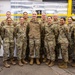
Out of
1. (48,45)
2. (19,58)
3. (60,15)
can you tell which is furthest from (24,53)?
(60,15)

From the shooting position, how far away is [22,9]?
8586 millimetres

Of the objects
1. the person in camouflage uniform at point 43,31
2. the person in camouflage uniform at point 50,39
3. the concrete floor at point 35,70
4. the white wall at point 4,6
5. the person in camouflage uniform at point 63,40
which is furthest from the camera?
the white wall at point 4,6

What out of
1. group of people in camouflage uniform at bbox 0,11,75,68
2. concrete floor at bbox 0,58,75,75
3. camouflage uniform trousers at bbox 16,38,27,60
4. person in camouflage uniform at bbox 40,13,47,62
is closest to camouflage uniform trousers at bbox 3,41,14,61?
group of people in camouflage uniform at bbox 0,11,75,68

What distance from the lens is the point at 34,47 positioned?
7508mm

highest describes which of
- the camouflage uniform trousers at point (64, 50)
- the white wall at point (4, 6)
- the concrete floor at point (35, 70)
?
the white wall at point (4, 6)

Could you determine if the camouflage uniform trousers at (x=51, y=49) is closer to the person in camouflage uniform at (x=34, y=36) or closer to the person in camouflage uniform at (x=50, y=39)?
the person in camouflage uniform at (x=50, y=39)

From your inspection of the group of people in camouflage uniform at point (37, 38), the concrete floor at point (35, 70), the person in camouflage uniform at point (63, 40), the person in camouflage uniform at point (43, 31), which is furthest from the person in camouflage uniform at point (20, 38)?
the person in camouflage uniform at point (63, 40)

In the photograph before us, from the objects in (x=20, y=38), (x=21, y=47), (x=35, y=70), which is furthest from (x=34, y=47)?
(x=35, y=70)

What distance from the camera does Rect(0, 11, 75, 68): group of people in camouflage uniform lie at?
7.23 metres

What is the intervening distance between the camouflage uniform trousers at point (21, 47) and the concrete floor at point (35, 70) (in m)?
0.35

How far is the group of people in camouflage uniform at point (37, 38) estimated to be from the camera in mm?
7234

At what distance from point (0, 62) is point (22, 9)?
84.9 inches

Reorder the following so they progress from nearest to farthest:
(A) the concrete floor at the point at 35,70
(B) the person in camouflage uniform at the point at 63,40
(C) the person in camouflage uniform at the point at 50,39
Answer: (A) the concrete floor at the point at 35,70 → (B) the person in camouflage uniform at the point at 63,40 → (C) the person in camouflage uniform at the point at 50,39

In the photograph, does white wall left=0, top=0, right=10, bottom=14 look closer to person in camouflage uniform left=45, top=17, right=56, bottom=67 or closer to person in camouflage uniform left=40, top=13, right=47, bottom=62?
person in camouflage uniform left=40, top=13, right=47, bottom=62
